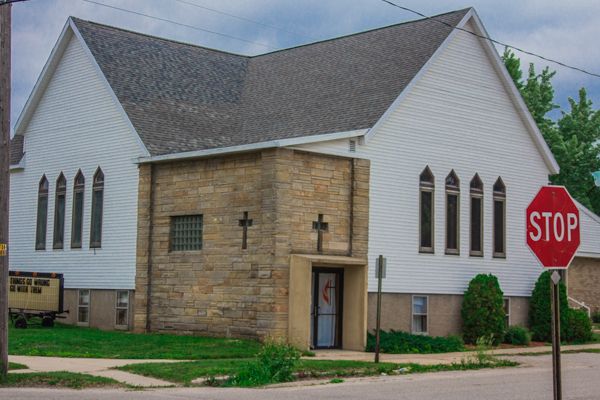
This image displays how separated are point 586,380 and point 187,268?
12858mm

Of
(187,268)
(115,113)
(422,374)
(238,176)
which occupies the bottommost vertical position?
(422,374)

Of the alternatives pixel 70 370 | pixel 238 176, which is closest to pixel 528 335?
pixel 238 176

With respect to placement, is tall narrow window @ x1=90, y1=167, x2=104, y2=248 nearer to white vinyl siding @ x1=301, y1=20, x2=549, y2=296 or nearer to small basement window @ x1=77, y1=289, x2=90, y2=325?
small basement window @ x1=77, y1=289, x2=90, y2=325

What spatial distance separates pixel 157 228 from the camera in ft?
103

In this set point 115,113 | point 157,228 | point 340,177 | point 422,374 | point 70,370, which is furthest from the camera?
point 115,113

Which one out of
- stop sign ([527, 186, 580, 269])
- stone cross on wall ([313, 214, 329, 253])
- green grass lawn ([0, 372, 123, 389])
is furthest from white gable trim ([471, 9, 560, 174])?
stop sign ([527, 186, 580, 269])

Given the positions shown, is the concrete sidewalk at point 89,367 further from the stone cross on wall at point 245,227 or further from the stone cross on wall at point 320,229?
the stone cross on wall at point 320,229

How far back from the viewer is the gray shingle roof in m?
32.1

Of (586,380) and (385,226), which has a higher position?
(385,226)

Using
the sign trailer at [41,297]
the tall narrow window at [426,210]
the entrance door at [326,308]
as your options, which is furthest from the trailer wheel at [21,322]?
the tall narrow window at [426,210]

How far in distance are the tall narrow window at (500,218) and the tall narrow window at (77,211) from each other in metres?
13.8

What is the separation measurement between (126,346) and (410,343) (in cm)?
806

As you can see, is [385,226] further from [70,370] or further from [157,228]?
[70,370]

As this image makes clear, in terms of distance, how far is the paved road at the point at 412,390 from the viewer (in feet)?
57.4
